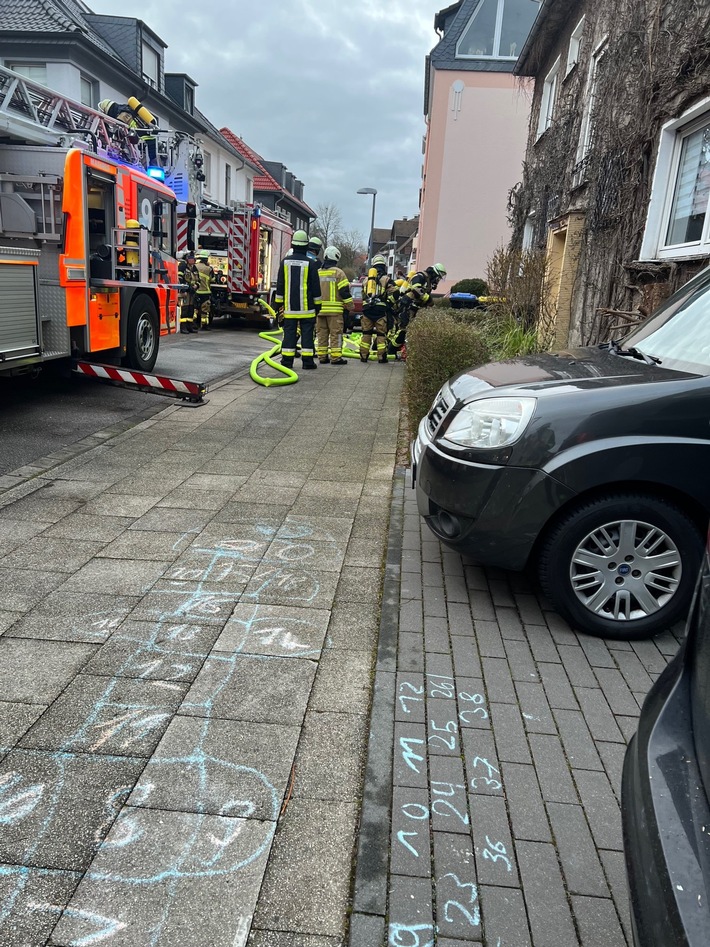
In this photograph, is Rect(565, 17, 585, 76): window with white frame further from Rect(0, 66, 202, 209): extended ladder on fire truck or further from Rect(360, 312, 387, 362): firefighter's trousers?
Rect(0, 66, 202, 209): extended ladder on fire truck

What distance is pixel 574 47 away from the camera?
487 inches

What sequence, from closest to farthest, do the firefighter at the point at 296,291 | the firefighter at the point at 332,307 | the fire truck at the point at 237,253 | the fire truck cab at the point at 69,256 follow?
1. the fire truck cab at the point at 69,256
2. the firefighter at the point at 296,291
3. the firefighter at the point at 332,307
4. the fire truck at the point at 237,253

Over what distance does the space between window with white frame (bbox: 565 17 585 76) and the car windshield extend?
9571 millimetres

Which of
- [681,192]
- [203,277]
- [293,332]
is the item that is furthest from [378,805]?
[203,277]

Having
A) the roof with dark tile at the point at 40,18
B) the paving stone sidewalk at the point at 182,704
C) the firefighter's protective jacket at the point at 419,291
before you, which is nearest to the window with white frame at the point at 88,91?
the roof with dark tile at the point at 40,18

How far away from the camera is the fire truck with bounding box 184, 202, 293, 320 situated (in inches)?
763

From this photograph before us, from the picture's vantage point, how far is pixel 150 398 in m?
9.49

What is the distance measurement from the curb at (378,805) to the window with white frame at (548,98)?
12877 mm

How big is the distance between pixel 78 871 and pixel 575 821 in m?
1.59

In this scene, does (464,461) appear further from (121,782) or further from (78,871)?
(78,871)

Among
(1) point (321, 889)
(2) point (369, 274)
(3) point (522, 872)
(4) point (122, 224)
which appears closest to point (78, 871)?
(1) point (321, 889)

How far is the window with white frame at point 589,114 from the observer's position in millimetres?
10078

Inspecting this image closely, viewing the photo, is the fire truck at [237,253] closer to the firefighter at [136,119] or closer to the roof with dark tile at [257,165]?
the firefighter at [136,119]

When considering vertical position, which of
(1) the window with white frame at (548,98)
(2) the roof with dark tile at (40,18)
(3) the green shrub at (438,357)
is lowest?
(3) the green shrub at (438,357)
